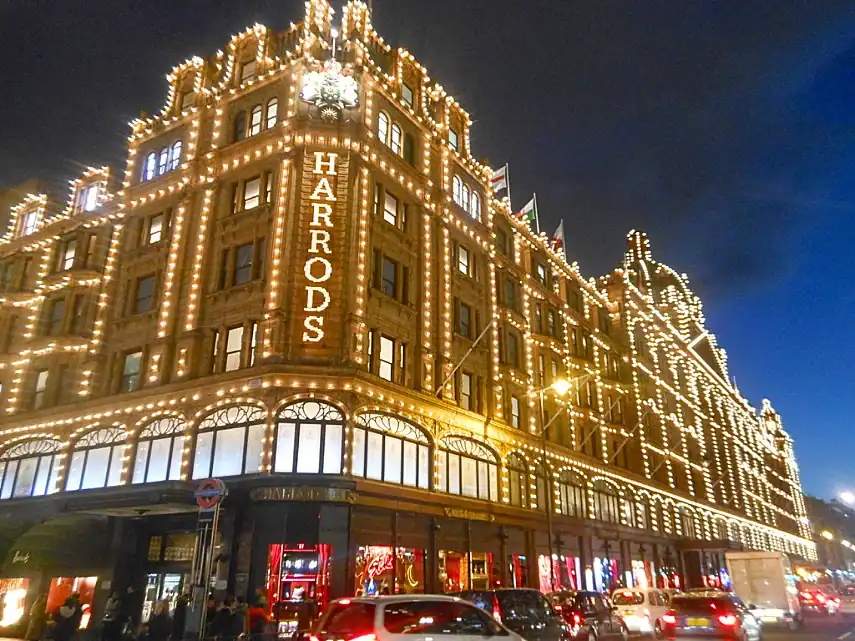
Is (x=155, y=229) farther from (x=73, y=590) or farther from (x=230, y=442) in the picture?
(x=73, y=590)

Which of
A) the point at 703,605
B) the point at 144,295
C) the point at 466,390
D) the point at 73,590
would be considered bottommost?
the point at 703,605

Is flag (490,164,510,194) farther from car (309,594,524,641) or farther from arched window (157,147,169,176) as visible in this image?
car (309,594,524,641)

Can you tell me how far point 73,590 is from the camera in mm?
29438

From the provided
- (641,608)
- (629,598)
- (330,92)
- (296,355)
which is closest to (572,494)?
(629,598)

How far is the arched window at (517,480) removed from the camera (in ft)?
123

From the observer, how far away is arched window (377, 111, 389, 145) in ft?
116

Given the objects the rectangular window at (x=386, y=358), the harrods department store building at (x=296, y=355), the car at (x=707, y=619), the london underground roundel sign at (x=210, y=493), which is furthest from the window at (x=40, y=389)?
the car at (x=707, y=619)

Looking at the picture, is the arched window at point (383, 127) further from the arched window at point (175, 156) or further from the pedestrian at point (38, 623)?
the pedestrian at point (38, 623)

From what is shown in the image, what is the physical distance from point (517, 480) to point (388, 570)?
12496 mm

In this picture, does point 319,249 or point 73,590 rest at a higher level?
point 319,249

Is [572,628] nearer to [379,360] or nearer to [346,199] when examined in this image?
[379,360]

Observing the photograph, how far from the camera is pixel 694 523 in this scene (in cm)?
6475

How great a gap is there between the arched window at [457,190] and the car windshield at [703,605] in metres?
25.3

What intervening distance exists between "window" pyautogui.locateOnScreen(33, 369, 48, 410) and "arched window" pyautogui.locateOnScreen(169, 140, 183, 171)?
512 inches
